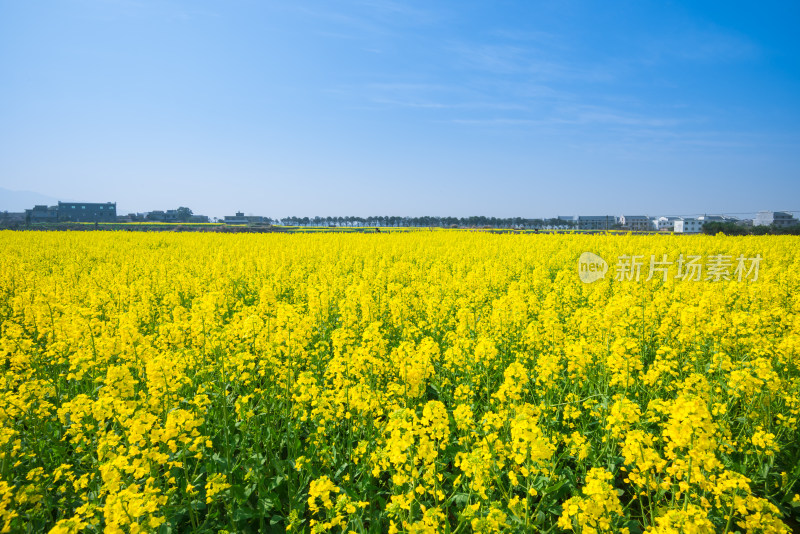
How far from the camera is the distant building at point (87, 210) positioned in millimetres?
85500

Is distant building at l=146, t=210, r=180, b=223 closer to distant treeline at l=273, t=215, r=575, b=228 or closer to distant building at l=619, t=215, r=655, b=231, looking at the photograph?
distant treeline at l=273, t=215, r=575, b=228

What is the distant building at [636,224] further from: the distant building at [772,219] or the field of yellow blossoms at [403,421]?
the field of yellow blossoms at [403,421]

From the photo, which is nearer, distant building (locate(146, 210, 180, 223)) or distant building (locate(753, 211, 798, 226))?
distant building (locate(753, 211, 798, 226))

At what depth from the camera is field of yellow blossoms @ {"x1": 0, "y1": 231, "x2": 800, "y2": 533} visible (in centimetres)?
248

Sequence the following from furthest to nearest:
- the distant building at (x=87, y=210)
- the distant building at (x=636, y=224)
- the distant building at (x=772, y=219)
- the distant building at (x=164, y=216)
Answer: the distant building at (x=164, y=216), the distant building at (x=87, y=210), the distant building at (x=636, y=224), the distant building at (x=772, y=219)

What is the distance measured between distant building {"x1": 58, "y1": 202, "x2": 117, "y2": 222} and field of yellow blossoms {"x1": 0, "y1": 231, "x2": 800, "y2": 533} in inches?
3876

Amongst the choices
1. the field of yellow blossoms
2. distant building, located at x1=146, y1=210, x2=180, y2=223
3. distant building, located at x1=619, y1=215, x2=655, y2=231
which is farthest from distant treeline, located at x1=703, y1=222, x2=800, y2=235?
distant building, located at x1=146, y1=210, x2=180, y2=223

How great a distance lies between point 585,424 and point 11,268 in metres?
16.0

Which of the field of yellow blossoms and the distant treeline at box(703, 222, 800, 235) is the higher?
the distant treeline at box(703, 222, 800, 235)

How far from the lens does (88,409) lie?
126 inches

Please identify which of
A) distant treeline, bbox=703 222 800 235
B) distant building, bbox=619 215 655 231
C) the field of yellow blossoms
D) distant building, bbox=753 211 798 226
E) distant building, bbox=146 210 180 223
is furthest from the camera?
distant building, bbox=146 210 180 223

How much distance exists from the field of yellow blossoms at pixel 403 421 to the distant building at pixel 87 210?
9845cm

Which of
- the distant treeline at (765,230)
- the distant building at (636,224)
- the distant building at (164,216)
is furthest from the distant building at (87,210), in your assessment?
the distant treeline at (765,230)

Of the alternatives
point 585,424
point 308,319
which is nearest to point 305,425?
point 308,319
